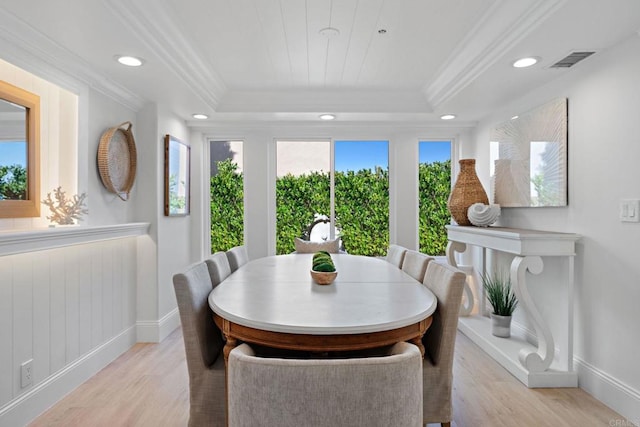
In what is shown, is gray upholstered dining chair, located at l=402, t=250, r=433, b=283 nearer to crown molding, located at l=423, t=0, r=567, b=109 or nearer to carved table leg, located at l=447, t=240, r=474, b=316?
carved table leg, located at l=447, t=240, r=474, b=316

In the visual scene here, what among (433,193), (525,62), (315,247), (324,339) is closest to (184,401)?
(324,339)

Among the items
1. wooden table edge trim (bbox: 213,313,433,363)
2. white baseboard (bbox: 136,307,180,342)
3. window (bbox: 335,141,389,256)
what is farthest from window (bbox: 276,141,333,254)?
wooden table edge trim (bbox: 213,313,433,363)

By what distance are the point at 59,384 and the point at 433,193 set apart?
13.1ft

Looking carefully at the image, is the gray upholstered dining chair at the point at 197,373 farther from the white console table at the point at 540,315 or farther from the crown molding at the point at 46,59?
the white console table at the point at 540,315

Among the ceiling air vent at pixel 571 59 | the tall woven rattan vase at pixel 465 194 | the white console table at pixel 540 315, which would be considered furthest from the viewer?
the tall woven rattan vase at pixel 465 194

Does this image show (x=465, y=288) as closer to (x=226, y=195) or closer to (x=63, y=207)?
(x=226, y=195)

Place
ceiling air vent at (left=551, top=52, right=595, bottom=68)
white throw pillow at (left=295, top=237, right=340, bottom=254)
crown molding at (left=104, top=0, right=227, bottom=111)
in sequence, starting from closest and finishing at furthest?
1. crown molding at (left=104, top=0, right=227, bottom=111)
2. ceiling air vent at (left=551, top=52, right=595, bottom=68)
3. white throw pillow at (left=295, top=237, right=340, bottom=254)

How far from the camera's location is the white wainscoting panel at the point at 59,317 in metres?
2.00

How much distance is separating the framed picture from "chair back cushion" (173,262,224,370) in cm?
203

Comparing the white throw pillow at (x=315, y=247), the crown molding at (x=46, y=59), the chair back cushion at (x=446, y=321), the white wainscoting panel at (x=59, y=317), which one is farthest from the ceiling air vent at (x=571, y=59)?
the white wainscoting panel at (x=59, y=317)

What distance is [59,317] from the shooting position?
2377 mm

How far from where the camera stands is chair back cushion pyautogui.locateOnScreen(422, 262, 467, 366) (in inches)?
66.4

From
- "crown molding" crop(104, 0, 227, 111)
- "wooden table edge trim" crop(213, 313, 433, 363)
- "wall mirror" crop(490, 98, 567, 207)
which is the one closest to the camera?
"wooden table edge trim" crop(213, 313, 433, 363)

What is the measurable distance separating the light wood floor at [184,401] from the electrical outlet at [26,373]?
0.22 m
